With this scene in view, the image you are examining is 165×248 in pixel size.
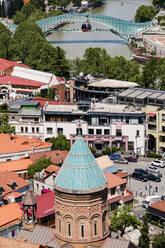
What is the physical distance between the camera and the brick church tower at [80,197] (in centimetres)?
2500

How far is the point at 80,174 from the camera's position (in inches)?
984

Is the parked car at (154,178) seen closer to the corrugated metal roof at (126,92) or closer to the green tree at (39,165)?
the green tree at (39,165)

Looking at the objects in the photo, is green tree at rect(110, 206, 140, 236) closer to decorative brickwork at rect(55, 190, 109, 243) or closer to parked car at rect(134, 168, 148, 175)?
decorative brickwork at rect(55, 190, 109, 243)

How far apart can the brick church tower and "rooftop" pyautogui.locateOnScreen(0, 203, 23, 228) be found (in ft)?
16.6

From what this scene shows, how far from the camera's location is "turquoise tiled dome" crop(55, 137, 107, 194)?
2495cm

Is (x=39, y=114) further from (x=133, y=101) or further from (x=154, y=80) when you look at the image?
(x=154, y=80)

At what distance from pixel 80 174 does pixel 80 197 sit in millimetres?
757

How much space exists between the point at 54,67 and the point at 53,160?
27.7 metres

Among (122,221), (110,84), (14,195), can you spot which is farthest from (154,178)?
(110,84)

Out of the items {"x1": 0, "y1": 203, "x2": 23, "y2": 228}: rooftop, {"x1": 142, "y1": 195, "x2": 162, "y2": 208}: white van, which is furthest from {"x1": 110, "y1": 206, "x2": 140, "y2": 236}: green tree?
{"x1": 142, "y1": 195, "x2": 162, "y2": 208}: white van

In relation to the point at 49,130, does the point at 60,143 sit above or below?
below

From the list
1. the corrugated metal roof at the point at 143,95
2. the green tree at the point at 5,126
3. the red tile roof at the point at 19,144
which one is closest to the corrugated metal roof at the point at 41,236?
the red tile roof at the point at 19,144

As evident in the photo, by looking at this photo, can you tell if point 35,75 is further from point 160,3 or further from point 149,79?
point 160,3

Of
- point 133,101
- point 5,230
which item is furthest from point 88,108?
point 5,230
